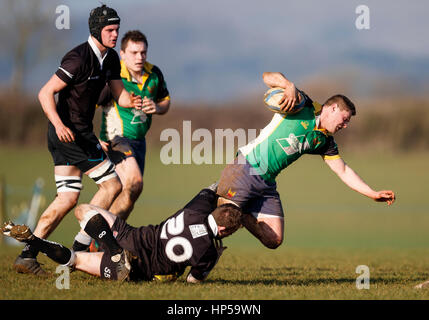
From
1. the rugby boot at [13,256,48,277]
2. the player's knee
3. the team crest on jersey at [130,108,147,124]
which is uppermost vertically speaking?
the team crest on jersey at [130,108,147,124]

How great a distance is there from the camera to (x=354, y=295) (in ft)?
21.2

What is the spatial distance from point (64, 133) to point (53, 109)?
0.32m

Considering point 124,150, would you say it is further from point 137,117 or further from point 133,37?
point 133,37

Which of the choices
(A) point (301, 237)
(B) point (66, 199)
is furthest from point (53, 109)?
(A) point (301, 237)

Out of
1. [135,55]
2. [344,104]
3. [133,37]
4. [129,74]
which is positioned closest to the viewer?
[344,104]

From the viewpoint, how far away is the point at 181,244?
674cm

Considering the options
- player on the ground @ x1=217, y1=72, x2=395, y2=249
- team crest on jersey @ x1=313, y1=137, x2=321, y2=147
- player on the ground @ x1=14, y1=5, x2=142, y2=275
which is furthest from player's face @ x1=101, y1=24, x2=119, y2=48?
team crest on jersey @ x1=313, y1=137, x2=321, y2=147

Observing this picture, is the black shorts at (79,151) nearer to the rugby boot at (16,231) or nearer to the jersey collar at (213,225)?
the rugby boot at (16,231)

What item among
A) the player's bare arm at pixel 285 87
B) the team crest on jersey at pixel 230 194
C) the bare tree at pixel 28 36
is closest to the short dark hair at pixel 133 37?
the player's bare arm at pixel 285 87

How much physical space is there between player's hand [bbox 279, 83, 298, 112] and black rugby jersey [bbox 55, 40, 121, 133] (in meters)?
2.34

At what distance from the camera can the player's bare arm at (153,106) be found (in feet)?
28.5

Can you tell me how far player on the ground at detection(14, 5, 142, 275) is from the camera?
7.63 m

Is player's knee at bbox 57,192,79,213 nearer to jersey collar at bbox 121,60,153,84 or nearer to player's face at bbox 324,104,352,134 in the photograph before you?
jersey collar at bbox 121,60,153,84

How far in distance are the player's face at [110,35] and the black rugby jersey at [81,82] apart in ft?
0.66
